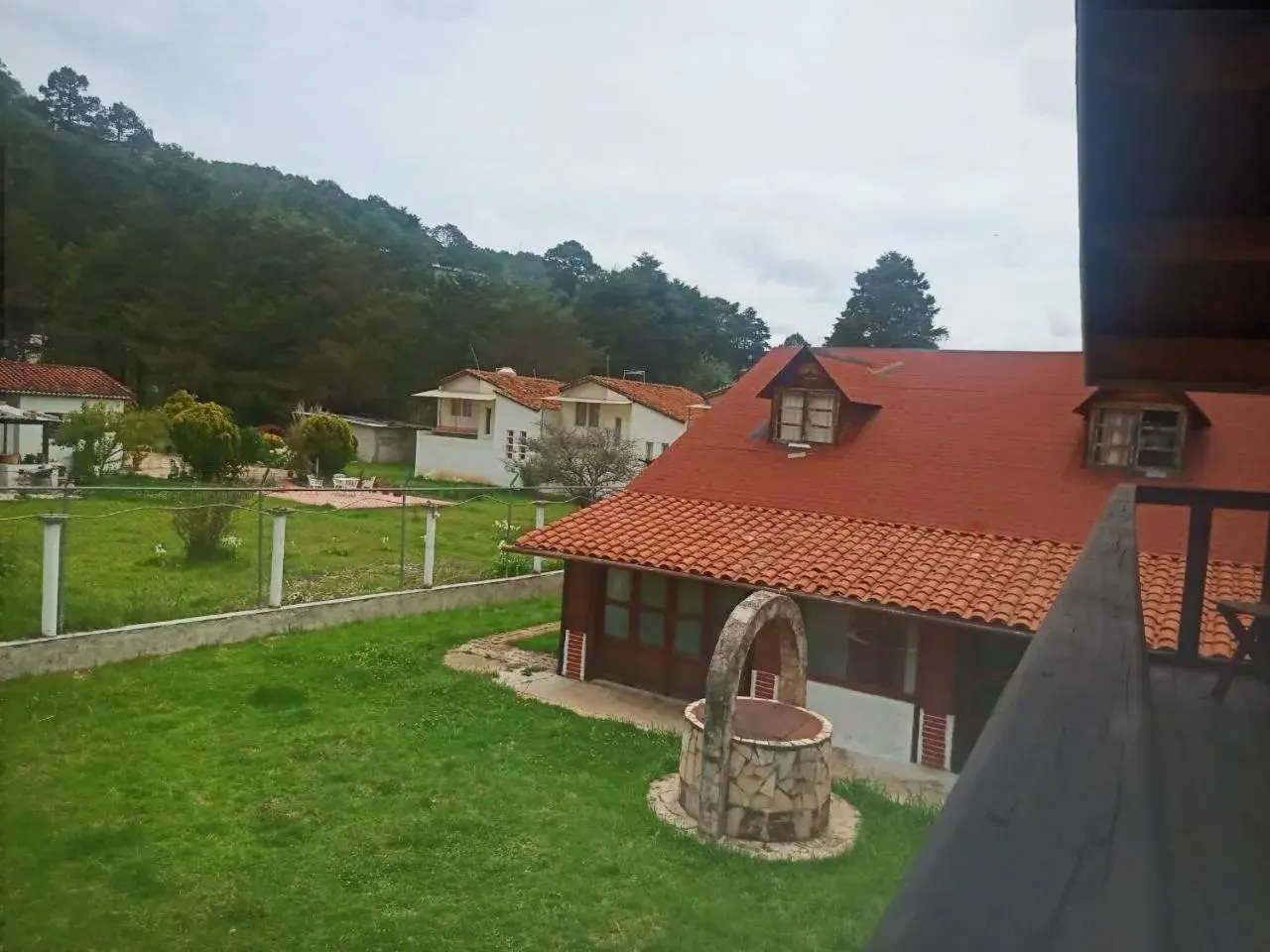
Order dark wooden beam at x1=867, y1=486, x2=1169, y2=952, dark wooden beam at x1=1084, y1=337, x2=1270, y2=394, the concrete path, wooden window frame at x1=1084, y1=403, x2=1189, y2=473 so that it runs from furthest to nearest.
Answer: wooden window frame at x1=1084, y1=403, x2=1189, y2=473 → the concrete path → dark wooden beam at x1=1084, y1=337, x2=1270, y2=394 → dark wooden beam at x1=867, y1=486, x2=1169, y2=952

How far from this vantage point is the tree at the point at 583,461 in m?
28.2

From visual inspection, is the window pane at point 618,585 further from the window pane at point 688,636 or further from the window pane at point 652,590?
the window pane at point 688,636

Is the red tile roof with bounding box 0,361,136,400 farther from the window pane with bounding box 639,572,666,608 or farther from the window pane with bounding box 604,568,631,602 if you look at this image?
the window pane with bounding box 639,572,666,608

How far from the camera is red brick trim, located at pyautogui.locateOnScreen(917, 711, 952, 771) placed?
960 centimetres

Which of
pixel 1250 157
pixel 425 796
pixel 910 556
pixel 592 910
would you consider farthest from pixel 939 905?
pixel 910 556

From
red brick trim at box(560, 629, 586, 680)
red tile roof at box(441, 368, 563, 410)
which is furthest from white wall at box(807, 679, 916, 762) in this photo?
red tile roof at box(441, 368, 563, 410)

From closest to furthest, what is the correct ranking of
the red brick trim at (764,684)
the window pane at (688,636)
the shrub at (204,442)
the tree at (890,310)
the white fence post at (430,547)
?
the red brick trim at (764,684), the window pane at (688,636), the white fence post at (430,547), the shrub at (204,442), the tree at (890,310)

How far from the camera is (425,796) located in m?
7.92

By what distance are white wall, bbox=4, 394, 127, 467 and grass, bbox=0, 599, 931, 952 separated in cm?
2162

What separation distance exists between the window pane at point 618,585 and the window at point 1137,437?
6.28 m

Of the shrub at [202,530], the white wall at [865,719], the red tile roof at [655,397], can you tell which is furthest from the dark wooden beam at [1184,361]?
the red tile roof at [655,397]

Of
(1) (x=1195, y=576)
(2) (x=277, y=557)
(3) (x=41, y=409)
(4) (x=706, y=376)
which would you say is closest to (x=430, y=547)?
(2) (x=277, y=557)

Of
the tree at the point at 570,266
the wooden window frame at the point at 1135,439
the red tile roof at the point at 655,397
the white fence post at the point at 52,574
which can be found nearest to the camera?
the white fence post at the point at 52,574

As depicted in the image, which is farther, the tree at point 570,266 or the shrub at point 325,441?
the tree at point 570,266
